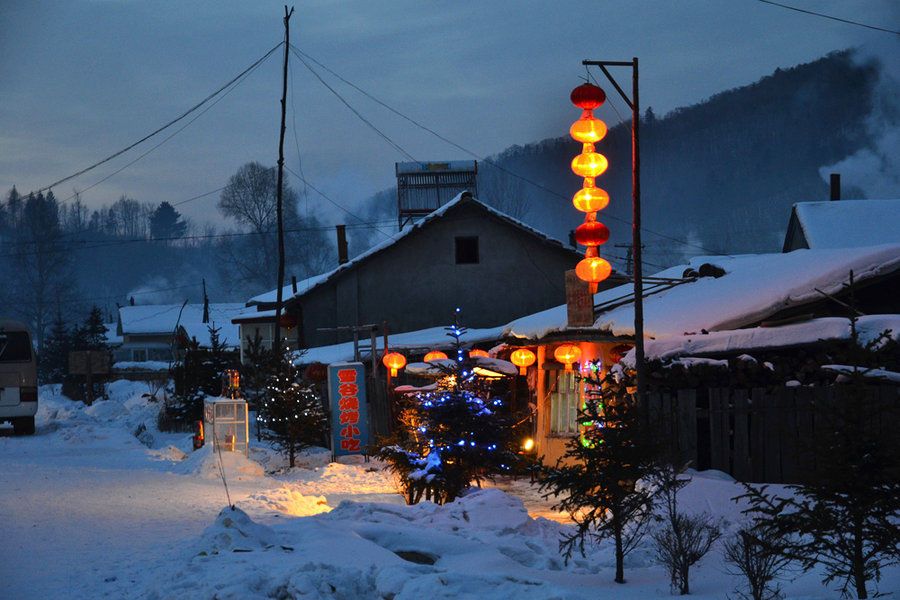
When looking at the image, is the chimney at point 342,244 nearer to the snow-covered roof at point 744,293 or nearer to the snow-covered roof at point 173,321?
the snow-covered roof at point 744,293

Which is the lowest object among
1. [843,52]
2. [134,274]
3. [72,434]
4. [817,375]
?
[72,434]

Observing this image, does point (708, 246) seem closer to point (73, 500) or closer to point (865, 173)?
point (865, 173)

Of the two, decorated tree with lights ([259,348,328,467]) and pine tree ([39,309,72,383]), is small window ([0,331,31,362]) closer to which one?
decorated tree with lights ([259,348,328,467])

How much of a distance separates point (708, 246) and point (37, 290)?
274 feet

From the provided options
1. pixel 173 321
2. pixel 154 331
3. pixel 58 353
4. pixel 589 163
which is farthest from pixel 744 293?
pixel 173 321

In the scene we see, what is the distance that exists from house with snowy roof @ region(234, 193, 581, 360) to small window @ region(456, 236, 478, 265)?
4cm

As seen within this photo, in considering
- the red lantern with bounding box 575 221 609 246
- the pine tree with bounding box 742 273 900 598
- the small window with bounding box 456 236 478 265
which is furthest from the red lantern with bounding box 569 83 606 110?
the small window with bounding box 456 236 478 265

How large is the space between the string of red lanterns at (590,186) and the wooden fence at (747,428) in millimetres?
3239

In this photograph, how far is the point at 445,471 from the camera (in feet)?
48.5

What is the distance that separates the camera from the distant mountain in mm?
128375

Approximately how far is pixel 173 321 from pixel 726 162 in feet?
380

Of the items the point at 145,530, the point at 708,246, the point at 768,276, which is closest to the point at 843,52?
the point at 708,246

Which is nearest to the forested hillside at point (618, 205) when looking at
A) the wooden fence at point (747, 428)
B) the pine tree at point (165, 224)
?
the pine tree at point (165, 224)

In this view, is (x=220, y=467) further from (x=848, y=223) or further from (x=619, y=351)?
(x=848, y=223)
